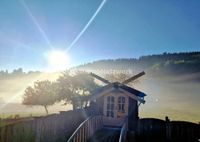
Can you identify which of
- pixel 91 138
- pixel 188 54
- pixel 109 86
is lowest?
pixel 91 138

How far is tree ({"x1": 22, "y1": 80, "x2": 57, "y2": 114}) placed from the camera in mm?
44781

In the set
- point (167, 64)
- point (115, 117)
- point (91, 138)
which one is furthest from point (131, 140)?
point (167, 64)

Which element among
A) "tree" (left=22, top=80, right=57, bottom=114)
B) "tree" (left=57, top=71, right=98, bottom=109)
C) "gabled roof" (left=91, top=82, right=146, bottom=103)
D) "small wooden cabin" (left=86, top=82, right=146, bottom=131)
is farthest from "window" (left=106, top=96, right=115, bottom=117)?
"tree" (left=22, top=80, right=57, bottom=114)

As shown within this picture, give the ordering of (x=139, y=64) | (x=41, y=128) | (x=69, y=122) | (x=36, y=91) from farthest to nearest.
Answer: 1. (x=139, y=64)
2. (x=36, y=91)
3. (x=69, y=122)
4. (x=41, y=128)

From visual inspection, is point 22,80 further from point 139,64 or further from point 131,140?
point 131,140

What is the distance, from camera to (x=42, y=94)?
45438 mm

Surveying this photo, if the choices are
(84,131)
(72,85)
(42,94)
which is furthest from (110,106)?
(42,94)

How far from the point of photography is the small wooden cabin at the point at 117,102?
25.3 m

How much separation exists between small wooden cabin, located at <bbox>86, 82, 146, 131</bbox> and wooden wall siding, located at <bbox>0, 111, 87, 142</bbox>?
4982 millimetres

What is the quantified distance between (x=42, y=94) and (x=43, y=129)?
3058cm

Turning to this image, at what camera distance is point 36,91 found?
46594 mm

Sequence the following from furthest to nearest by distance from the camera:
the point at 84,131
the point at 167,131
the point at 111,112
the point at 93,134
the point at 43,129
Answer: the point at 111,112 < the point at 167,131 < the point at 93,134 < the point at 84,131 < the point at 43,129

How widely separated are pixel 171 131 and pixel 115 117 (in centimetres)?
593

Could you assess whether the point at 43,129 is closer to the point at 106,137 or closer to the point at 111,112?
the point at 106,137
